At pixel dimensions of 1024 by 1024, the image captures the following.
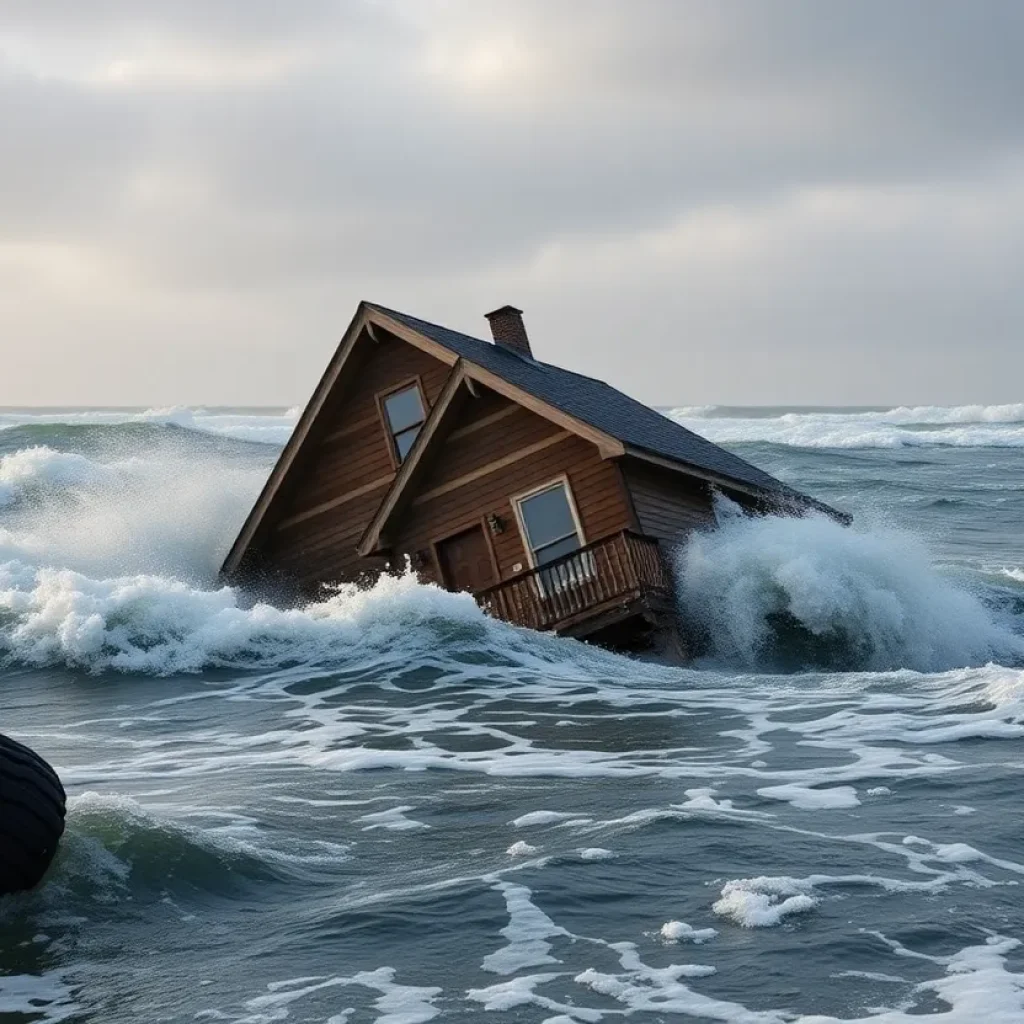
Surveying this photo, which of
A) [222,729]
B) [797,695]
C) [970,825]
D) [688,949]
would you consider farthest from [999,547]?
[688,949]

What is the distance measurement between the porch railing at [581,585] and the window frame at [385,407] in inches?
150

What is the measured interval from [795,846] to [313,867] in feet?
9.78

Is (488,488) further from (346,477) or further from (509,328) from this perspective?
(509,328)

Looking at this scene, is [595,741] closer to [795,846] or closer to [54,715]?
[795,846]

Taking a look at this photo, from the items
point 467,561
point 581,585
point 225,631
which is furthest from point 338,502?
point 581,585

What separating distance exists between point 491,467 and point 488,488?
320 mm

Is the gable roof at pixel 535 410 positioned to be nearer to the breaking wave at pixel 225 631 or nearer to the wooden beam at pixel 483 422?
the wooden beam at pixel 483 422

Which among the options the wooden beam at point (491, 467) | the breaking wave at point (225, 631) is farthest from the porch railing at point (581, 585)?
the wooden beam at point (491, 467)

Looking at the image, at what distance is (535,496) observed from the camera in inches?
947

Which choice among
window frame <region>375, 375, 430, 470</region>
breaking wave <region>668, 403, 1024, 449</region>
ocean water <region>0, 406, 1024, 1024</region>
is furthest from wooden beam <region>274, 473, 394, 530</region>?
breaking wave <region>668, 403, 1024, 449</region>

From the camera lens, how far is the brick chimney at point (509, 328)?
94.2ft

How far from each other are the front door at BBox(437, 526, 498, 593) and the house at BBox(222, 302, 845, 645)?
3cm

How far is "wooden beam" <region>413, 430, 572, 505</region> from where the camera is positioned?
78.3 ft

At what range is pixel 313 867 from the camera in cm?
1019
